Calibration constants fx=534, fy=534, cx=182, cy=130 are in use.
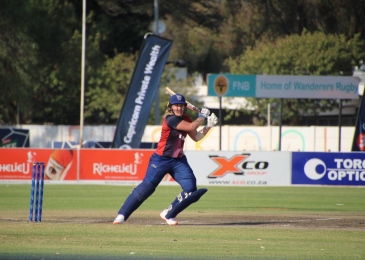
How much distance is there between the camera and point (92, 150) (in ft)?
68.5

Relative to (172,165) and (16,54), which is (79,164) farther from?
(16,54)

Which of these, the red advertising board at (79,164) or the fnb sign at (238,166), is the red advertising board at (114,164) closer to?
the red advertising board at (79,164)

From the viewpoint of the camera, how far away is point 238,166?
20547 mm

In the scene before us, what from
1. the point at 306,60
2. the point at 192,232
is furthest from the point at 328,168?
the point at 306,60

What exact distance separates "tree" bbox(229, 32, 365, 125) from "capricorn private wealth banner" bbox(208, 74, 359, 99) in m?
18.2

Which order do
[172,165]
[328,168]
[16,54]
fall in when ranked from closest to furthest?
[172,165]
[328,168]
[16,54]

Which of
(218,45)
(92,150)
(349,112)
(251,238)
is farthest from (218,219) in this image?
(218,45)

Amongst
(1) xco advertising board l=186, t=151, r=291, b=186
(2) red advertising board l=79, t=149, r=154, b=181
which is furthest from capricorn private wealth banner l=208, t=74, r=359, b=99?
(2) red advertising board l=79, t=149, r=154, b=181

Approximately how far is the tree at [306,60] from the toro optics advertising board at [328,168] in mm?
21940

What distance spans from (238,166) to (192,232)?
12.8 metres

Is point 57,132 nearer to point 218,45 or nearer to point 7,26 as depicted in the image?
point 7,26

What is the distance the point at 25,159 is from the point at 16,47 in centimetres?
1706

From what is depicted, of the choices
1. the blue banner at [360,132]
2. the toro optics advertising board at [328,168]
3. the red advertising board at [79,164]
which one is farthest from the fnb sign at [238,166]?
the blue banner at [360,132]

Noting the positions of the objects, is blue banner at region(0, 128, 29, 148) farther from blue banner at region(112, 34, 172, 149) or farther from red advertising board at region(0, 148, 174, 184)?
red advertising board at region(0, 148, 174, 184)
